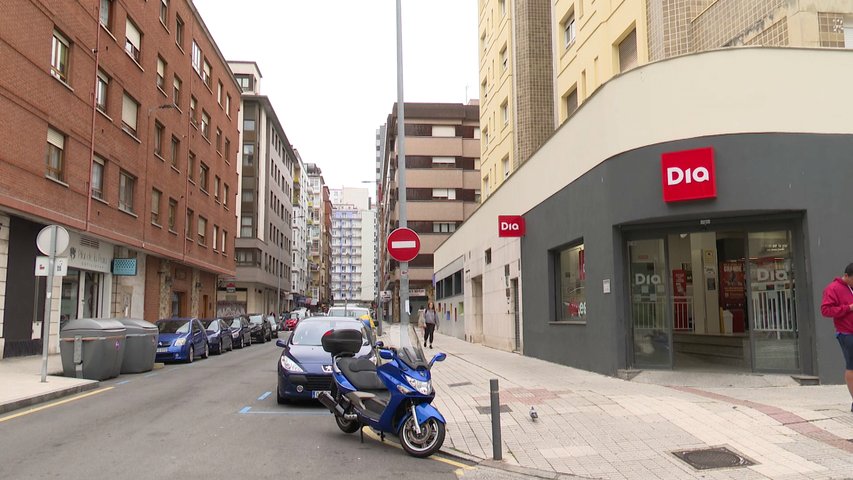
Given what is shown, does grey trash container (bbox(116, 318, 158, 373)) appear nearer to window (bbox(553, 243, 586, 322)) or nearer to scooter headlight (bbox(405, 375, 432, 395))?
window (bbox(553, 243, 586, 322))

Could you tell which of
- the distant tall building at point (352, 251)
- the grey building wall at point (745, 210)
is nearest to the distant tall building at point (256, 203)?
the grey building wall at point (745, 210)

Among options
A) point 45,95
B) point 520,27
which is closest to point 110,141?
point 45,95

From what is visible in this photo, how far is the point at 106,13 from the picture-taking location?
74.4 ft

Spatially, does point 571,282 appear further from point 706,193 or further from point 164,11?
point 164,11

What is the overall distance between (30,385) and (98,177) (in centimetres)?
1247

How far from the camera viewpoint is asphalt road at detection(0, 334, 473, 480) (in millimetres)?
5914

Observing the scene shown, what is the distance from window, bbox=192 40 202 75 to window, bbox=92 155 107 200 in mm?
12963

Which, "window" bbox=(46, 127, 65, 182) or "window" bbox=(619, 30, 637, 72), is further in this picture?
"window" bbox=(46, 127, 65, 182)

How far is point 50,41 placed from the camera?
1800 cm

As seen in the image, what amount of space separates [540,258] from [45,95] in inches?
573

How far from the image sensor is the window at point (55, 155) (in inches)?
722

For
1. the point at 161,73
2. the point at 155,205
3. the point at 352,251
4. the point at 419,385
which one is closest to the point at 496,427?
the point at 419,385

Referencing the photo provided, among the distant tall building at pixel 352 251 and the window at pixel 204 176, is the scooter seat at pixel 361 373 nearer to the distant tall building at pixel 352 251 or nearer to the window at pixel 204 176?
the window at pixel 204 176

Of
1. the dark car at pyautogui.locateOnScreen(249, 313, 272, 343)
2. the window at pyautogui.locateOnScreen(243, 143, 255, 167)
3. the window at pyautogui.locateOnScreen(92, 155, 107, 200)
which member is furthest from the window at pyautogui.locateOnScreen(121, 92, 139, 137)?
the window at pyautogui.locateOnScreen(243, 143, 255, 167)
